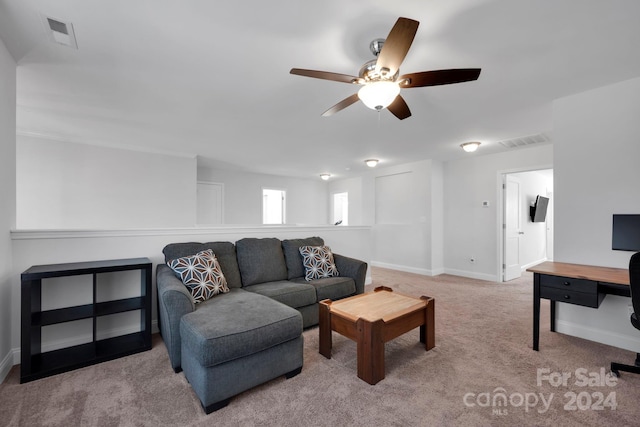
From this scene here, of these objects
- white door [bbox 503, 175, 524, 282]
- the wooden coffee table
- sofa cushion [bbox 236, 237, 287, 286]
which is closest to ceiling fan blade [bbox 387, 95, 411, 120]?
the wooden coffee table

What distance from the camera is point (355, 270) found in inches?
134

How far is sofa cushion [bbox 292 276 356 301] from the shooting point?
9.95ft

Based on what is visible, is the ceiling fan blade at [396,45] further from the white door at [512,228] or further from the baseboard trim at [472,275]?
the baseboard trim at [472,275]

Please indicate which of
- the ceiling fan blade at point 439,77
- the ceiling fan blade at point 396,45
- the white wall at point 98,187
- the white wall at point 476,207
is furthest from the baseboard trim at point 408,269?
the ceiling fan blade at point 396,45

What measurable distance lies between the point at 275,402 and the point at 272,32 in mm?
2408

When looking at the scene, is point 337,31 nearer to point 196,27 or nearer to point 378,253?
point 196,27

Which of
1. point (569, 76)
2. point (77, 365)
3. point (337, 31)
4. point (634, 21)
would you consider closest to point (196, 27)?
point (337, 31)

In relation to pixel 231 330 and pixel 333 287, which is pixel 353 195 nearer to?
pixel 333 287

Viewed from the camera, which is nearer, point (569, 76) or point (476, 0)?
point (476, 0)

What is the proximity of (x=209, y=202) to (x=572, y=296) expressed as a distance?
636 centimetres

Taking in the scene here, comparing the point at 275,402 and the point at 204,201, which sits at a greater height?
the point at 204,201

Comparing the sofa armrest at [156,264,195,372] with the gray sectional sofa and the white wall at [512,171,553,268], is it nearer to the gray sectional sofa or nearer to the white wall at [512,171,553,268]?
the gray sectional sofa

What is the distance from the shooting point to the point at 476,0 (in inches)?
62.1

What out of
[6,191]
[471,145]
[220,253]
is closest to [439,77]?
[220,253]
